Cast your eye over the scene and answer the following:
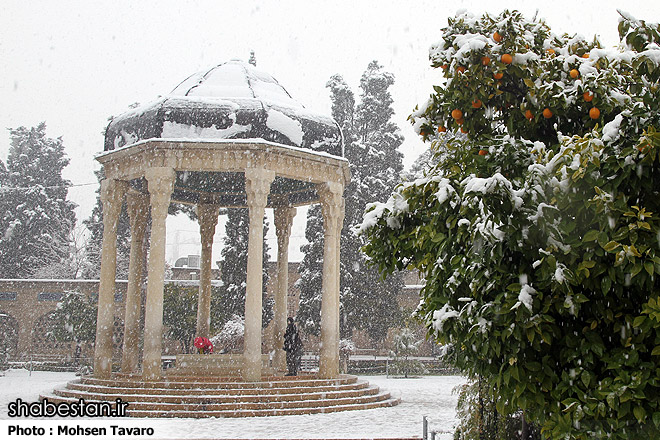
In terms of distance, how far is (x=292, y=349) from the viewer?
16047mm

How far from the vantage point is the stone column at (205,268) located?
1888cm

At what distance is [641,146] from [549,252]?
864mm

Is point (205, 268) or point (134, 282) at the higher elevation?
point (205, 268)

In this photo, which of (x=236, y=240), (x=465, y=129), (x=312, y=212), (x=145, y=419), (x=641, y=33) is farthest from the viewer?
(x=312, y=212)

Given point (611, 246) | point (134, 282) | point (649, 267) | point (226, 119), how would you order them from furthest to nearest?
point (134, 282) < point (226, 119) < point (611, 246) < point (649, 267)

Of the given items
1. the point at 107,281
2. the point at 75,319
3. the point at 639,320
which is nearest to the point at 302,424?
the point at 107,281

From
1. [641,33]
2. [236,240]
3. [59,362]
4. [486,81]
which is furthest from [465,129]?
[59,362]

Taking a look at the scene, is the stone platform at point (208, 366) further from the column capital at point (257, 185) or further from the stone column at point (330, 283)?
the column capital at point (257, 185)

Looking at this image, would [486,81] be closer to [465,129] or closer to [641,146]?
[465,129]

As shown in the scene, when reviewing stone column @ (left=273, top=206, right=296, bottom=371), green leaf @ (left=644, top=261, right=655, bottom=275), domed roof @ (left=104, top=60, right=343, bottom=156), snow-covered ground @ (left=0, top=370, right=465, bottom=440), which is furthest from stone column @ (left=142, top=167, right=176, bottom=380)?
green leaf @ (left=644, top=261, right=655, bottom=275)

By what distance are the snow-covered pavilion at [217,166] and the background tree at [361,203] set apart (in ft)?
34.9

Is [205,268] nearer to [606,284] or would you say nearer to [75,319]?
[75,319]

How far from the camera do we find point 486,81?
17.3 feet

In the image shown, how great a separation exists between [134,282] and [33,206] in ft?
90.6
